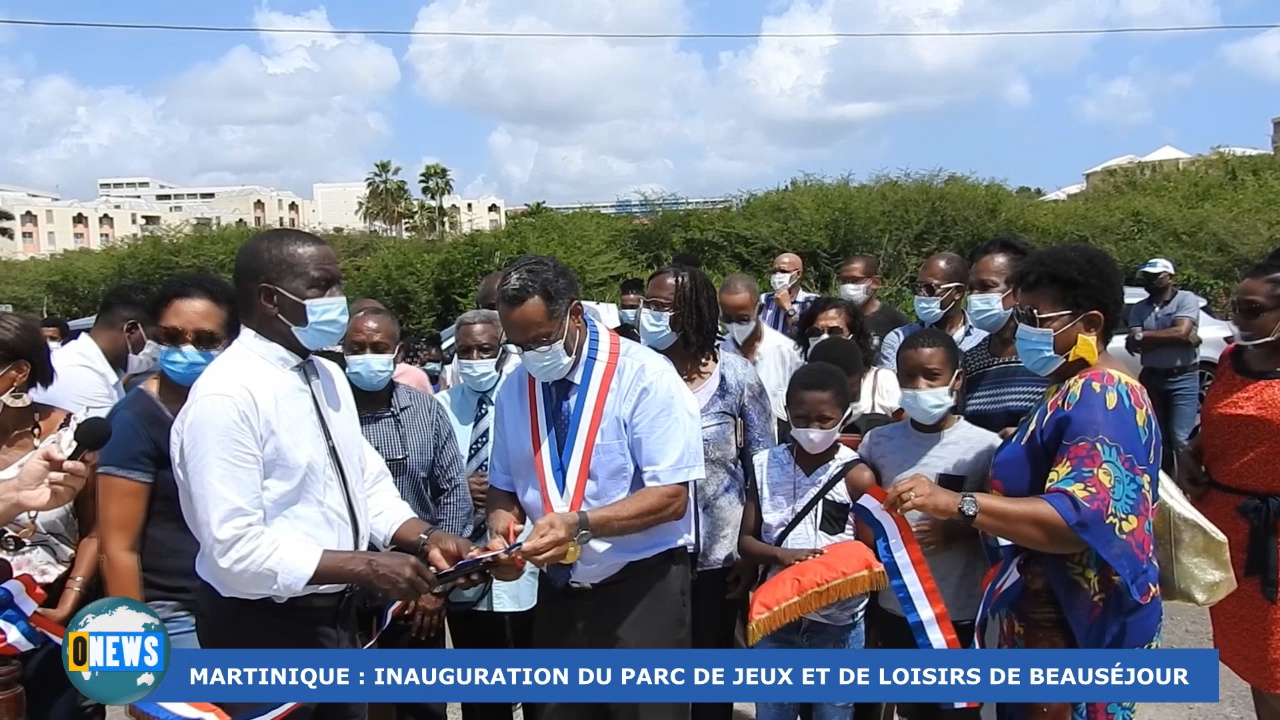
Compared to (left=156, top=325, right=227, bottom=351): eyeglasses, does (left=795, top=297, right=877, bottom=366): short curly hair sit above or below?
below

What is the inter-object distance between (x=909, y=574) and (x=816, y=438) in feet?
2.08

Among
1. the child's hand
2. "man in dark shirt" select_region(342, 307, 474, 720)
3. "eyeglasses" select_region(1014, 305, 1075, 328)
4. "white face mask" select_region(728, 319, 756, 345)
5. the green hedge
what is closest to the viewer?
"eyeglasses" select_region(1014, 305, 1075, 328)

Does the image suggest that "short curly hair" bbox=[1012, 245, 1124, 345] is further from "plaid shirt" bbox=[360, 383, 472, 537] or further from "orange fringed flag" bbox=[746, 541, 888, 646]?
"plaid shirt" bbox=[360, 383, 472, 537]

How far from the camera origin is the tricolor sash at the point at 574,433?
2767mm

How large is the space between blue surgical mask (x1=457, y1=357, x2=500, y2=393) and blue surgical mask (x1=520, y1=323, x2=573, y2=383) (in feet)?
4.72

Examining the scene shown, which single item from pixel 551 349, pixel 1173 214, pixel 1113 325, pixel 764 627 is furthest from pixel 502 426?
pixel 1173 214

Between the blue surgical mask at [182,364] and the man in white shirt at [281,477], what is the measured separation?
666 mm

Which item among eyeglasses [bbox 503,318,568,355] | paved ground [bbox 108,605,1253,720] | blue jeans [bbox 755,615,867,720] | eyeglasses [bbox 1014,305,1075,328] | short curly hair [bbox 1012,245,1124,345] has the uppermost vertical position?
short curly hair [bbox 1012,245,1124,345]

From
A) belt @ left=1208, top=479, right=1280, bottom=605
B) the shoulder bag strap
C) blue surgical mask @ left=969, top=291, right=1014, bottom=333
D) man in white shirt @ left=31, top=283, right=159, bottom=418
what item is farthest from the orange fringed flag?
man in white shirt @ left=31, top=283, right=159, bottom=418

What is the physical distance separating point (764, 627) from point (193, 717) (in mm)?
1731

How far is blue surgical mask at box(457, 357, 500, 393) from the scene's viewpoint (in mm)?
4238

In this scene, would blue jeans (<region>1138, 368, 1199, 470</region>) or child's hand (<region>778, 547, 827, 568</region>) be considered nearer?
child's hand (<region>778, 547, 827, 568</region>)

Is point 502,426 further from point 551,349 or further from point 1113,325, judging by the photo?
point 1113,325

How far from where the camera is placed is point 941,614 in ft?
9.48
